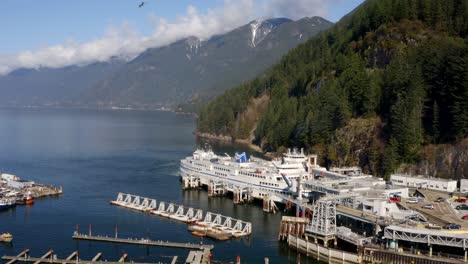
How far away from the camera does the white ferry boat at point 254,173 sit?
70.1m

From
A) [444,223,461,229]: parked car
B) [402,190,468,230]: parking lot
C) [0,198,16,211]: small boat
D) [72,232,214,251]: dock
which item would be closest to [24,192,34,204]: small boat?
[0,198,16,211]: small boat

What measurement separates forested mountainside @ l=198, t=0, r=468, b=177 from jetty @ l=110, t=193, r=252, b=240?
28.2 meters

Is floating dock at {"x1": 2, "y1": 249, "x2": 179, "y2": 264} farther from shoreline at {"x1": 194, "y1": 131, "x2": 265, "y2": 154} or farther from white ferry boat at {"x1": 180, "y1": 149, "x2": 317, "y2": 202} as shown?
shoreline at {"x1": 194, "y1": 131, "x2": 265, "y2": 154}

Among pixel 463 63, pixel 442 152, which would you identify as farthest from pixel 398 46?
pixel 442 152

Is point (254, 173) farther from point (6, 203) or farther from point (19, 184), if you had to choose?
point (19, 184)

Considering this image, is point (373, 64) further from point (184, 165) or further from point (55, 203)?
point (55, 203)

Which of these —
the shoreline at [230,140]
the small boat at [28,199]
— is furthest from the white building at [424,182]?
the shoreline at [230,140]

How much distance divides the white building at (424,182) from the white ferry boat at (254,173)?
12.2m

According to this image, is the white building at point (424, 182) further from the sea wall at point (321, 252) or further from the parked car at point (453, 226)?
the sea wall at point (321, 252)

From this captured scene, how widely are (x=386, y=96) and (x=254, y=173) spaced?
90.4ft

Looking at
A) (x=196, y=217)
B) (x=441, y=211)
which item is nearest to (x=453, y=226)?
(x=441, y=211)

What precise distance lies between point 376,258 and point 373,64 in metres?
61.7

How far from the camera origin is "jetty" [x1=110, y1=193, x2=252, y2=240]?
56469 mm

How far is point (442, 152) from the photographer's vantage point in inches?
2872
